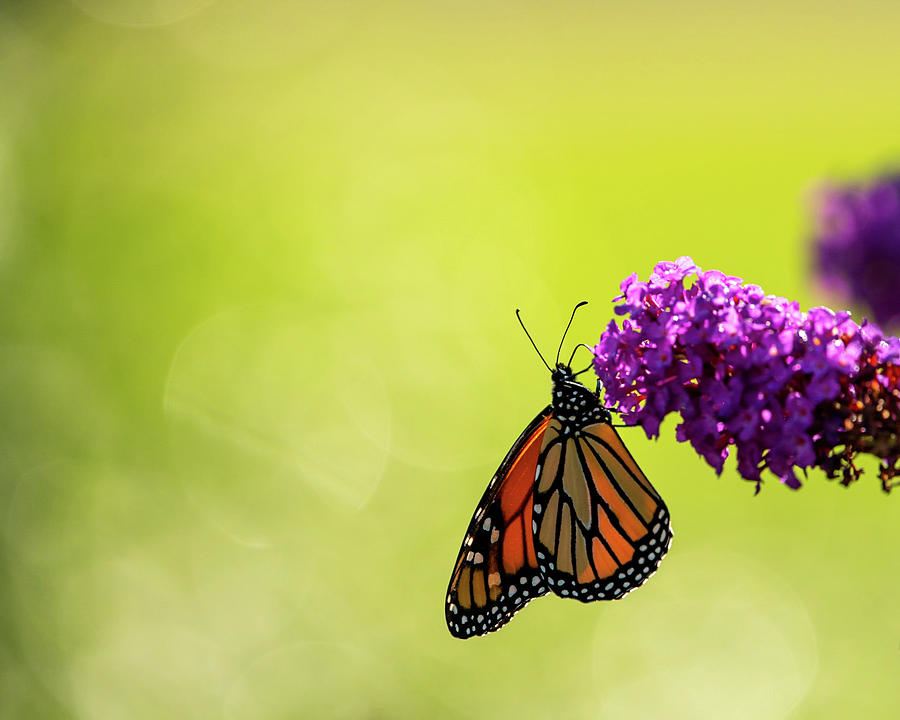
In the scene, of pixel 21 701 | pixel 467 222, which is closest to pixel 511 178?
pixel 467 222

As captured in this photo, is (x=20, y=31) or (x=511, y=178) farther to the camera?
(x=511, y=178)

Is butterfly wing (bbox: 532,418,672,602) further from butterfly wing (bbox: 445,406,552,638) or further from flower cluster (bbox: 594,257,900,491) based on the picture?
flower cluster (bbox: 594,257,900,491)

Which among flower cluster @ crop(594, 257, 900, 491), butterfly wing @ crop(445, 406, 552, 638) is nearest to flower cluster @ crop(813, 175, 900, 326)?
flower cluster @ crop(594, 257, 900, 491)

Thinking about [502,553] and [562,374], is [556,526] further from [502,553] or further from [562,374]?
[562,374]

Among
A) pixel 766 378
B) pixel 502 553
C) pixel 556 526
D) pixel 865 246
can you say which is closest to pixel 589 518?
pixel 556 526

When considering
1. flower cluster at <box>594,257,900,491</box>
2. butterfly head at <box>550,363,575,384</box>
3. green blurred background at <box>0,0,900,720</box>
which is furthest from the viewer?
green blurred background at <box>0,0,900,720</box>

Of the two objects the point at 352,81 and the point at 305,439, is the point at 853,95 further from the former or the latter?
the point at 305,439

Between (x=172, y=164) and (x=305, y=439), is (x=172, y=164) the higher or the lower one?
the higher one
